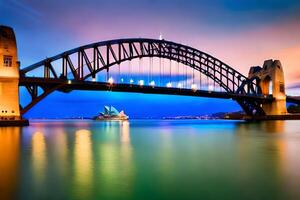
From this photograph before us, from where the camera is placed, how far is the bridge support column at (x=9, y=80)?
41.2 metres

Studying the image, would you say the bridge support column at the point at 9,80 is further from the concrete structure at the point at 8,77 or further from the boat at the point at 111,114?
the boat at the point at 111,114

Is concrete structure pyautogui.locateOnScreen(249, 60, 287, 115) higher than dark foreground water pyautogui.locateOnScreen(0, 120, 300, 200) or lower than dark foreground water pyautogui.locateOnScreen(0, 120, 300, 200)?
higher

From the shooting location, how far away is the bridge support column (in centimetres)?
4125

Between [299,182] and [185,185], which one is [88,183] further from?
[299,182]

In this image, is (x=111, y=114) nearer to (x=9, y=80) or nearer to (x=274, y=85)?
(x=274, y=85)

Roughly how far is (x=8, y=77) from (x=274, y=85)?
70172mm

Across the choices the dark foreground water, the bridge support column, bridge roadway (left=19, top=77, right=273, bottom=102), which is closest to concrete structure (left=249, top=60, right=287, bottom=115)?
bridge roadway (left=19, top=77, right=273, bottom=102)

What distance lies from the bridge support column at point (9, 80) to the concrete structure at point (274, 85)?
221 feet

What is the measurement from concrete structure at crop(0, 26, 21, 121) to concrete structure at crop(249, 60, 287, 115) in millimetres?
67502

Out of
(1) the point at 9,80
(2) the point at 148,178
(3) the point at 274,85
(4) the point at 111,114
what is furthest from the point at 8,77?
(4) the point at 111,114

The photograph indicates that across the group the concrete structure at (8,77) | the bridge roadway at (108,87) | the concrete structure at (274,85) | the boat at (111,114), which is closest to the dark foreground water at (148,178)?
the concrete structure at (8,77)

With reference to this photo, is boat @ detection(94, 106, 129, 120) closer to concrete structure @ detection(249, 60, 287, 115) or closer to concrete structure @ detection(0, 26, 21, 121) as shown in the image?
concrete structure @ detection(249, 60, 287, 115)

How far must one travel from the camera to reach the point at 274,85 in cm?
9144

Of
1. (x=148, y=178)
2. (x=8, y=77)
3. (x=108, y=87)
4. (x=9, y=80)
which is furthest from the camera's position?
(x=108, y=87)
